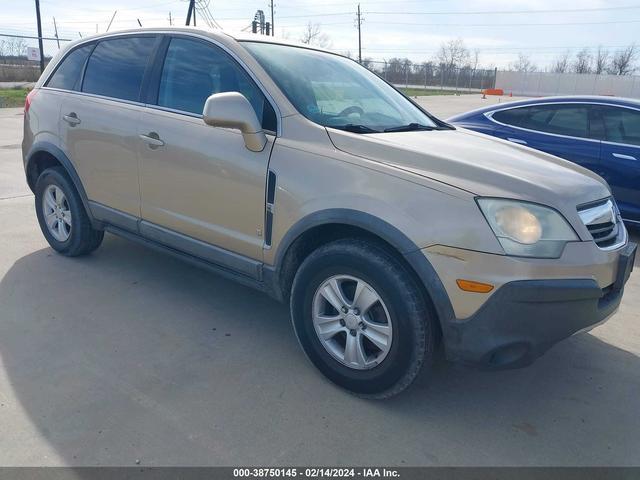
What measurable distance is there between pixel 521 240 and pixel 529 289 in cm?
21

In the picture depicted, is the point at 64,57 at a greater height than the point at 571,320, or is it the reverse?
the point at 64,57

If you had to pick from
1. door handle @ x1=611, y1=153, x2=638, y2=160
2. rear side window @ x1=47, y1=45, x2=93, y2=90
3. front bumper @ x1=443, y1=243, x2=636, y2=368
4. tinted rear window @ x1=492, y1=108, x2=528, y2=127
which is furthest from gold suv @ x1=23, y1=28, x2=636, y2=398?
tinted rear window @ x1=492, y1=108, x2=528, y2=127

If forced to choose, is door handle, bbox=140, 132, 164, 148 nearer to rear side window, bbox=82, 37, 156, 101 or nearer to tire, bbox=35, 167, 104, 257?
rear side window, bbox=82, 37, 156, 101

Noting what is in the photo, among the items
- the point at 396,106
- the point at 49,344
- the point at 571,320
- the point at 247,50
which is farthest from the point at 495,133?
the point at 49,344

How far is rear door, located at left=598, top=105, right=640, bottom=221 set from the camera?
5578mm

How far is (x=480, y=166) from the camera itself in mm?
2615

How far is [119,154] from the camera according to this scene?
391 centimetres

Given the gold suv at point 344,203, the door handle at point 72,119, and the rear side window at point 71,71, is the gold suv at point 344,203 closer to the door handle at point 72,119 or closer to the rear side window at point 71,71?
the door handle at point 72,119

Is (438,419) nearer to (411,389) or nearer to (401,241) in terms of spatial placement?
(411,389)

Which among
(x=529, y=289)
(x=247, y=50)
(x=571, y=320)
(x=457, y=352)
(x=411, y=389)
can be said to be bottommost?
(x=411, y=389)

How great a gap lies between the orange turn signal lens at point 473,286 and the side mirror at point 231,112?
1.39 metres

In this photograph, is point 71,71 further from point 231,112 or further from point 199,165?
point 231,112

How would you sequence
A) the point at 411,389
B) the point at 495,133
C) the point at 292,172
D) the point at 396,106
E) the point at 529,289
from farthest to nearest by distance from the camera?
the point at 495,133, the point at 396,106, the point at 292,172, the point at 411,389, the point at 529,289

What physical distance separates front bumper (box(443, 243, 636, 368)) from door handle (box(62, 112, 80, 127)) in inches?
128
